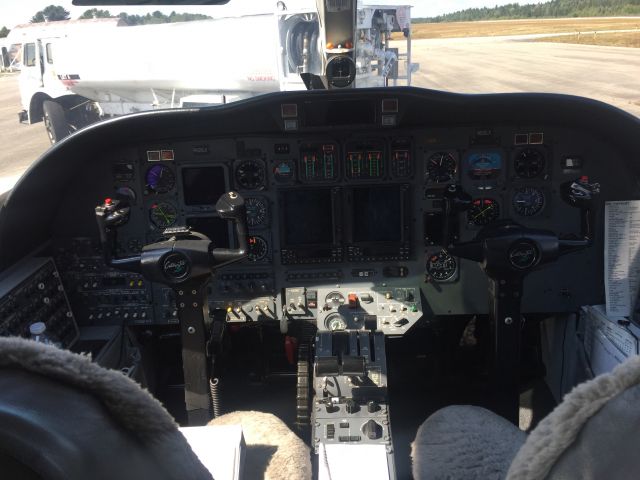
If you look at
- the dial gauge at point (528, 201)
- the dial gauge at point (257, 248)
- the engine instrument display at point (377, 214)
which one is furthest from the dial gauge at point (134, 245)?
the dial gauge at point (528, 201)

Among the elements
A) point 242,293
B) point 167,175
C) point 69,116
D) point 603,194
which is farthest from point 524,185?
point 69,116

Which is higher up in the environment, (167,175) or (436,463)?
(167,175)

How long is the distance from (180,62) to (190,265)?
9289 mm

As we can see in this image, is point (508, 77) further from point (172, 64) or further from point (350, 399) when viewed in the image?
point (350, 399)

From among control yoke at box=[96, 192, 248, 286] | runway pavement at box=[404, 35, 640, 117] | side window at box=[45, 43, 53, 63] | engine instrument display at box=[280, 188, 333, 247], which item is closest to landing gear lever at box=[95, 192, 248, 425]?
control yoke at box=[96, 192, 248, 286]

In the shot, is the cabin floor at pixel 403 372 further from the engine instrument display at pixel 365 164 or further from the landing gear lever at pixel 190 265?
the engine instrument display at pixel 365 164

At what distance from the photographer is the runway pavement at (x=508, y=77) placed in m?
13.6

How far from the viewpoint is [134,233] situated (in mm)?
3852

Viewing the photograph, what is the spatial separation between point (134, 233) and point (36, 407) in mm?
3436

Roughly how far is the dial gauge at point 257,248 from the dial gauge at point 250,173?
326 millimetres

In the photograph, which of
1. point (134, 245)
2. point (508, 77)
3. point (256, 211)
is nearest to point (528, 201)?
point (256, 211)

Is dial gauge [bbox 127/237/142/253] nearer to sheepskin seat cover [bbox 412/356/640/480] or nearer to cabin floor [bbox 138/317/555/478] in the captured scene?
cabin floor [bbox 138/317/555/478]

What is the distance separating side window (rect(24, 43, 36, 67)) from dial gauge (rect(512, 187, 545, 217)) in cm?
1255

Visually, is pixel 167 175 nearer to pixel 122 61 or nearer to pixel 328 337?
pixel 328 337
